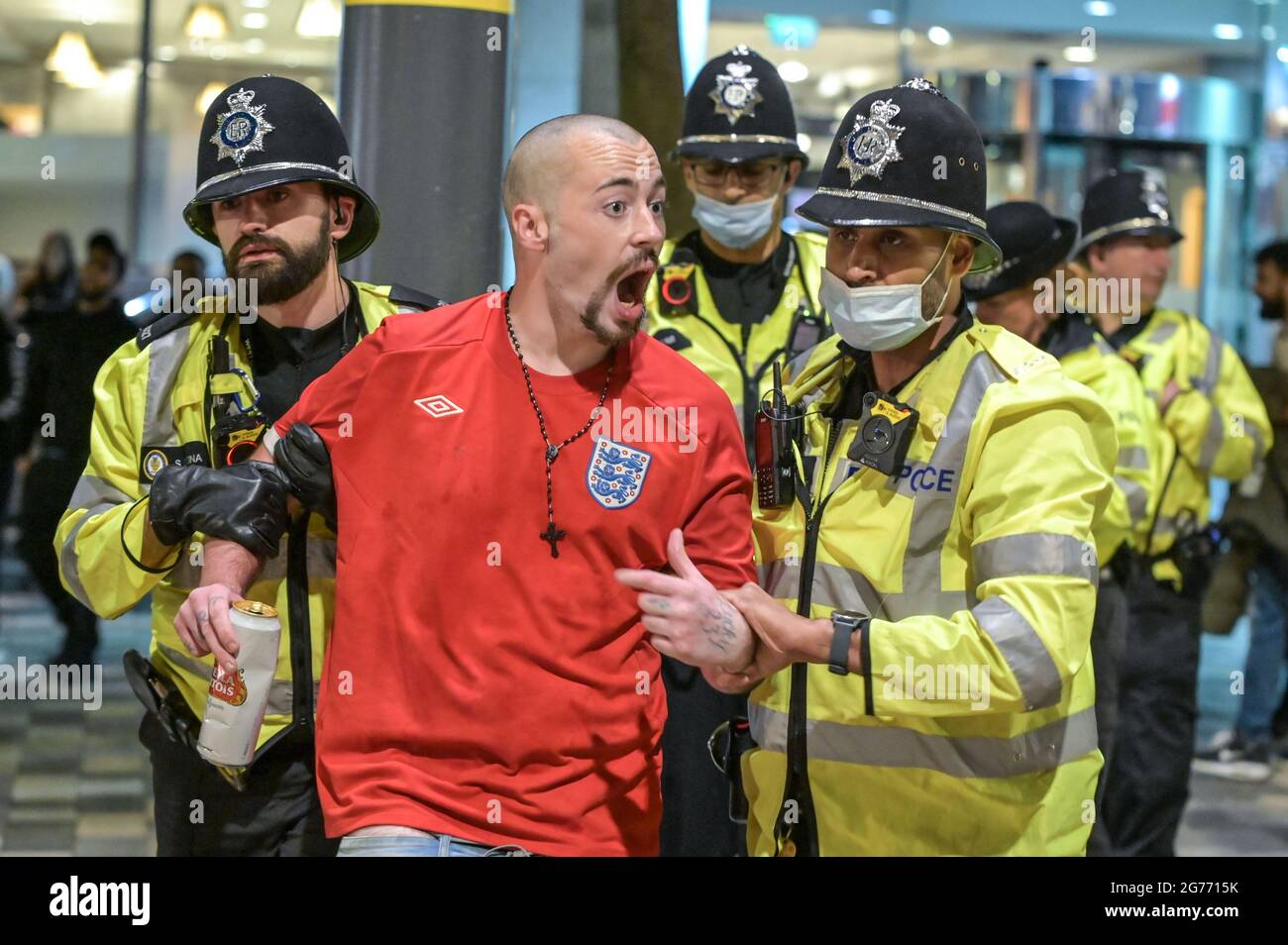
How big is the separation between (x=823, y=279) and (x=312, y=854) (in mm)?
1584

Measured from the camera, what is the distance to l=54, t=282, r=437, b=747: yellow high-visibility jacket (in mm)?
3543

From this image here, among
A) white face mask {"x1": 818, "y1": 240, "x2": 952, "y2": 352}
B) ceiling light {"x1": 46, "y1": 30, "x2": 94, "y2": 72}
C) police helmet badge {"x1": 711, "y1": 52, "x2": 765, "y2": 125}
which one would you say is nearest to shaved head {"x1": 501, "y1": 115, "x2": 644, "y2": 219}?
white face mask {"x1": 818, "y1": 240, "x2": 952, "y2": 352}

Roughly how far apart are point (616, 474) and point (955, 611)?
2.09 ft

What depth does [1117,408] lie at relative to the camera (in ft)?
18.4

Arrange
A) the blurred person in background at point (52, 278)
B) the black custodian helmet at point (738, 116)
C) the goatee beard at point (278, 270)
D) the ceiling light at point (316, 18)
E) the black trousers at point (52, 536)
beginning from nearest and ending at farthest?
the goatee beard at point (278, 270) < the black custodian helmet at point (738, 116) < the black trousers at point (52, 536) < the blurred person in background at point (52, 278) < the ceiling light at point (316, 18)

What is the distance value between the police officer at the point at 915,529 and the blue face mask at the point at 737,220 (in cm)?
169

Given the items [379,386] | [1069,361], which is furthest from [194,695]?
[1069,361]

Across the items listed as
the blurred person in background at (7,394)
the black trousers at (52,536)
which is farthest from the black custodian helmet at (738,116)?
the blurred person in background at (7,394)

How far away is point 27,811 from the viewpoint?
6914 millimetres

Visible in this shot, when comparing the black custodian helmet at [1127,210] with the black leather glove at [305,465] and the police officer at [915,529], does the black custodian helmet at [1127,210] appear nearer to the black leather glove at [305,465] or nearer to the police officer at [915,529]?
the police officer at [915,529]

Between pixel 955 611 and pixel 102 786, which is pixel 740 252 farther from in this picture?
pixel 102 786

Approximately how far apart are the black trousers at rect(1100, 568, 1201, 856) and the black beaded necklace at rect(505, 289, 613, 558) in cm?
353

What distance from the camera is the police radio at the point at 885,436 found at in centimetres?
317

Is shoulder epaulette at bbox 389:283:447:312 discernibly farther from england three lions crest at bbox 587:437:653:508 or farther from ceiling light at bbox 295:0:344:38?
ceiling light at bbox 295:0:344:38
